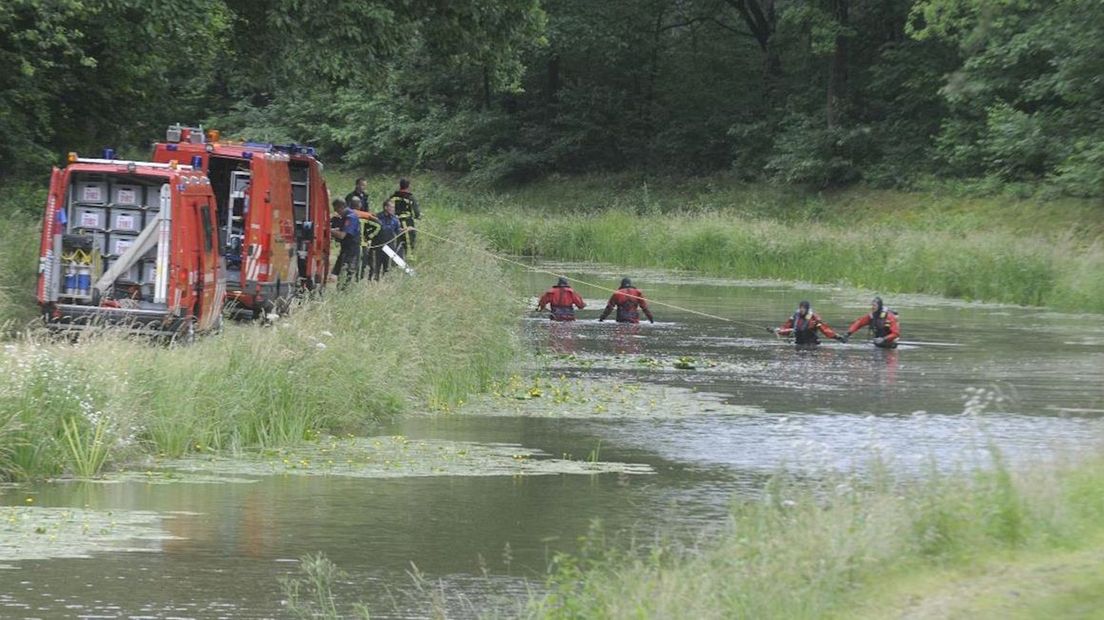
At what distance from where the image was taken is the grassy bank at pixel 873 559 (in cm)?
789

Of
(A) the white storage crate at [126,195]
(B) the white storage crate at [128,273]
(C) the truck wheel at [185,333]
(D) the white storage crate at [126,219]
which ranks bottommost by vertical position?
(C) the truck wheel at [185,333]

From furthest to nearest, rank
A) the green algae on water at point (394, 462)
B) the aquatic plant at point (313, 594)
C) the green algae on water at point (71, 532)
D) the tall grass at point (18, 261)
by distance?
the tall grass at point (18, 261), the green algae on water at point (394, 462), the green algae on water at point (71, 532), the aquatic plant at point (313, 594)

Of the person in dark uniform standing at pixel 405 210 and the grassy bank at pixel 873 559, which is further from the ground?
the person in dark uniform standing at pixel 405 210

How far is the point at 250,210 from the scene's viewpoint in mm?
22312

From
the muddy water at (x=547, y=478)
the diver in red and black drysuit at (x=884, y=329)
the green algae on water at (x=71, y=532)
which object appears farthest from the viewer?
the diver in red and black drysuit at (x=884, y=329)

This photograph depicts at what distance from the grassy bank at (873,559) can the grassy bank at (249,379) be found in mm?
5532

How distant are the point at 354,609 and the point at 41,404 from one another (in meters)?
5.23

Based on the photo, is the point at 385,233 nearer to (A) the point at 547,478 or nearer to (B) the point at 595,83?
(A) the point at 547,478

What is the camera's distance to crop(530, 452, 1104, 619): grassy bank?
7.89 m

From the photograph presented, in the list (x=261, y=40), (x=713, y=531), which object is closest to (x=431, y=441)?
(x=713, y=531)

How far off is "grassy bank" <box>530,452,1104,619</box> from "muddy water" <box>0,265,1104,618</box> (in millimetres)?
813

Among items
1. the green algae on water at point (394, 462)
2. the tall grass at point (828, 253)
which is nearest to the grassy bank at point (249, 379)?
the green algae on water at point (394, 462)

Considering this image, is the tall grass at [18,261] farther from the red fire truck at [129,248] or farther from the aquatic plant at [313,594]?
→ the aquatic plant at [313,594]

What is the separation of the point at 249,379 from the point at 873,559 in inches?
344
